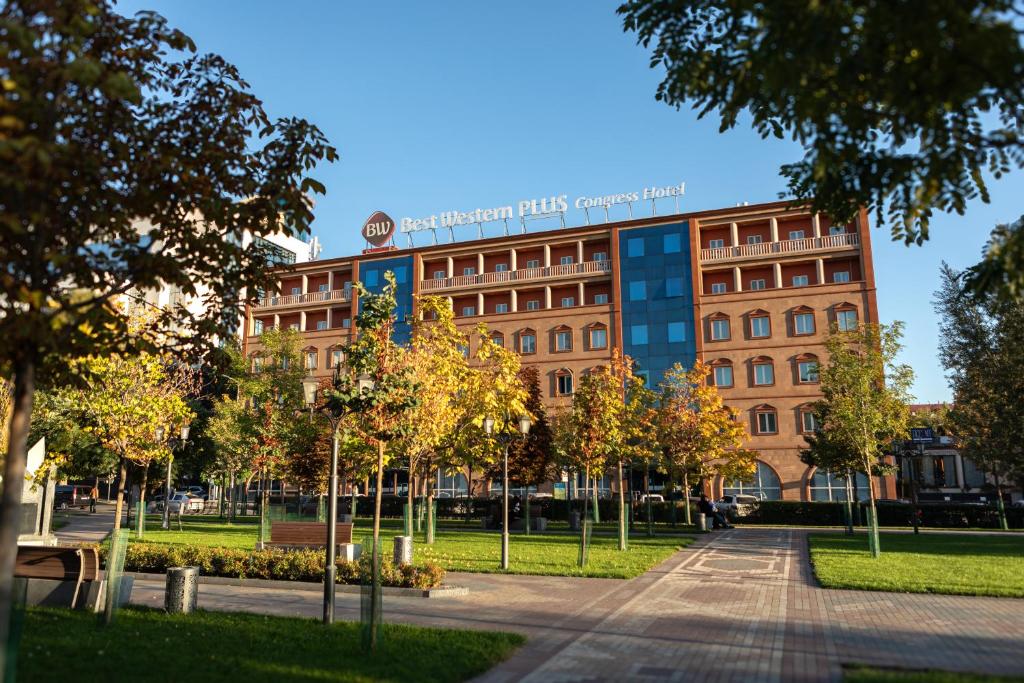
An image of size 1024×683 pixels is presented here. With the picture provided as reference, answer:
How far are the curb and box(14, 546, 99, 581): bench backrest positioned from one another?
4.78 ft

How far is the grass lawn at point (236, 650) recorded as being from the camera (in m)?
7.23

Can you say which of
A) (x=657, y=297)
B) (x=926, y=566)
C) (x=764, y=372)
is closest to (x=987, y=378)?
(x=926, y=566)

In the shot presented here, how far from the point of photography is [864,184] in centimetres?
646

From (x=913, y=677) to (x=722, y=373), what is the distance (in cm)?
4316

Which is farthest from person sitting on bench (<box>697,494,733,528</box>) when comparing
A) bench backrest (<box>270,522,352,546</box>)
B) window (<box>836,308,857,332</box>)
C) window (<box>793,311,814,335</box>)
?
bench backrest (<box>270,522,352,546</box>)

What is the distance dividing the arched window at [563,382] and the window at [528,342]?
2737 millimetres

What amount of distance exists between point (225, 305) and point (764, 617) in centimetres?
911

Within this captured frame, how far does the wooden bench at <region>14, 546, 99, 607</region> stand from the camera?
1063 centimetres

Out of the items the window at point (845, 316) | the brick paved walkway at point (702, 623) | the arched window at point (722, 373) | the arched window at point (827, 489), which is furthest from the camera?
the arched window at point (722, 373)

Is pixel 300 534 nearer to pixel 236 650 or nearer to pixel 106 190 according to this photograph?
pixel 236 650

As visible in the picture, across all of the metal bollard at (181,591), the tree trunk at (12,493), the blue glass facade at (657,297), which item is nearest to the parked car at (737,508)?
the blue glass facade at (657,297)

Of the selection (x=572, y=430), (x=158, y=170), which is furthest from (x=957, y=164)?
(x=572, y=430)

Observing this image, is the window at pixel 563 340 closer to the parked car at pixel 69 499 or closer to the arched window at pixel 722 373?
the arched window at pixel 722 373

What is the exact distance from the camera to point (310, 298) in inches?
2420
